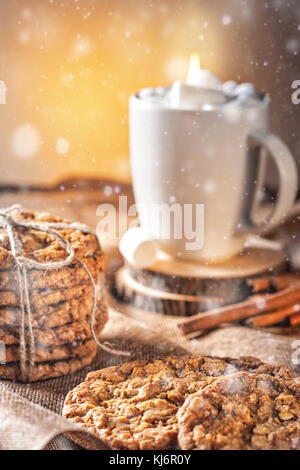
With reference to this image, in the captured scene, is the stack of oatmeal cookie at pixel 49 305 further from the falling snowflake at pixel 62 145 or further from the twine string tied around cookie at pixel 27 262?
the falling snowflake at pixel 62 145

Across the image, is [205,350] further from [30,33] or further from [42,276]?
[30,33]

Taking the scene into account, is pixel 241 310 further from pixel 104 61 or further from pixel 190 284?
pixel 104 61

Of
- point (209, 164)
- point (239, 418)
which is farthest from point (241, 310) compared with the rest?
point (239, 418)

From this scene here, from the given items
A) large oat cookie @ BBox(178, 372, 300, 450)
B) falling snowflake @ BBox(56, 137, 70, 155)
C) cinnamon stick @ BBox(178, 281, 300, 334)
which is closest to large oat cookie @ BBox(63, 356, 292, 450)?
large oat cookie @ BBox(178, 372, 300, 450)

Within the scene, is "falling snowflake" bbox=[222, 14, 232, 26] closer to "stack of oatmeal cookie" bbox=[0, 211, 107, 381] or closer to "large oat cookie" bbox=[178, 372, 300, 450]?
"stack of oatmeal cookie" bbox=[0, 211, 107, 381]
